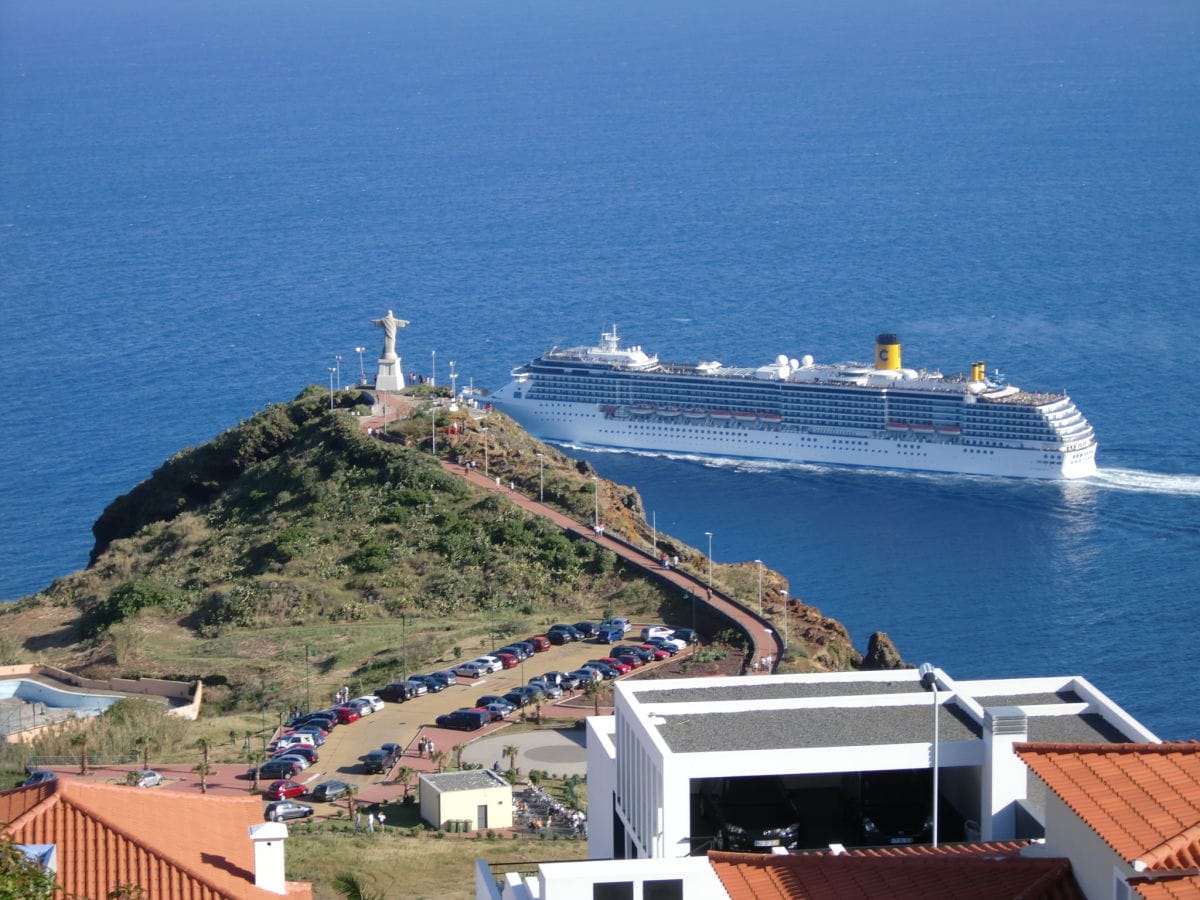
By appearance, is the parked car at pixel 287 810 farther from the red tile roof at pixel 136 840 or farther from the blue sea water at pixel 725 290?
the blue sea water at pixel 725 290

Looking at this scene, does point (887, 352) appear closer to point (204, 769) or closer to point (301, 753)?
point (301, 753)

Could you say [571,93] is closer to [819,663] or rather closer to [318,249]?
[318,249]

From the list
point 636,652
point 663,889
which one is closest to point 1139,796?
point 663,889

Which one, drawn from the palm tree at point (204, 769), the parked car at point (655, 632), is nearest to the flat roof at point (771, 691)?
the palm tree at point (204, 769)

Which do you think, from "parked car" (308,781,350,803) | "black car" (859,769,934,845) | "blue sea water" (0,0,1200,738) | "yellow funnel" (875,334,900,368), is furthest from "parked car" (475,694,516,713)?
"yellow funnel" (875,334,900,368)

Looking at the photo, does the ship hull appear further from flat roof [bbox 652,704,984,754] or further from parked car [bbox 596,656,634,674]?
flat roof [bbox 652,704,984,754]

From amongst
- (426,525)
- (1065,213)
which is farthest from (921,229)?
(426,525)
